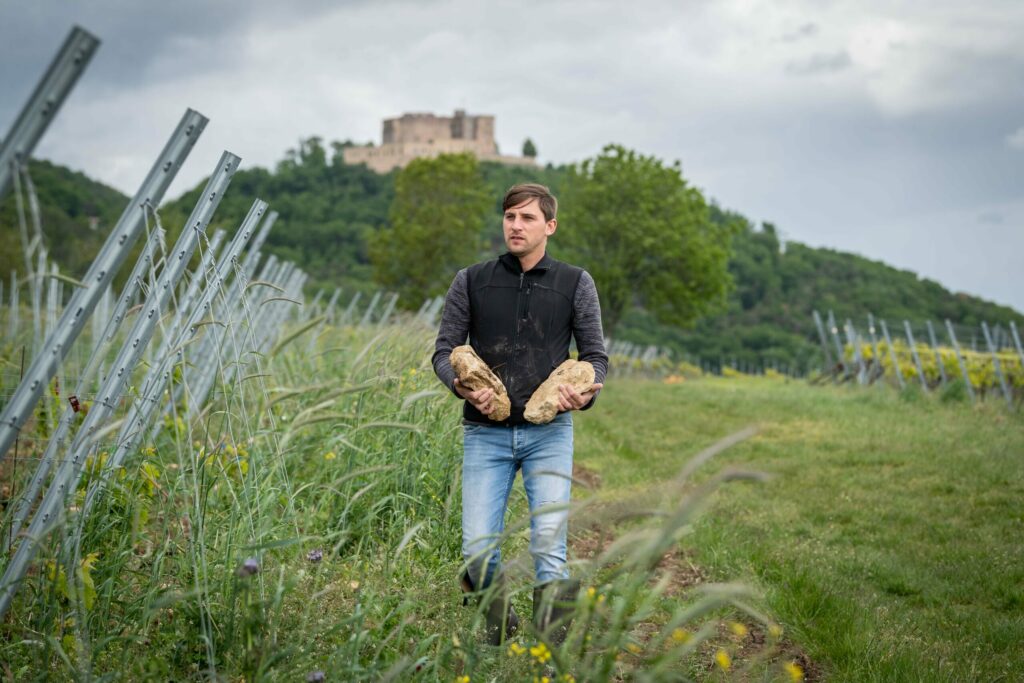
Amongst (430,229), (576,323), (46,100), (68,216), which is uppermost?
(430,229)

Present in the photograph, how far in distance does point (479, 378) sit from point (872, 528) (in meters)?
4.47

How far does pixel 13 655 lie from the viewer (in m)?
2.90

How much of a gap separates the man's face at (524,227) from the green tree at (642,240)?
101ft

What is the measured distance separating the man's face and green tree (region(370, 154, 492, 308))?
3184 cm

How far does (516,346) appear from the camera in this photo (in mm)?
3504

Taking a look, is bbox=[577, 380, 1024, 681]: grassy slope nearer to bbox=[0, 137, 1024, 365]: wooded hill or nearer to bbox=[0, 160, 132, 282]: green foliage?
bbox=[0, 160, 132, 282]: green foliage

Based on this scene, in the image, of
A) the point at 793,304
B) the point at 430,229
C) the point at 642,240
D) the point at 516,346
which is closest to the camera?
the point at 516,346

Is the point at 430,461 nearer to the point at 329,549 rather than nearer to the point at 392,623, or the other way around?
the point at 329,549

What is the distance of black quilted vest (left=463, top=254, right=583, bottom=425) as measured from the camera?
346cm

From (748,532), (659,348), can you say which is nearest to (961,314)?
(659,348)

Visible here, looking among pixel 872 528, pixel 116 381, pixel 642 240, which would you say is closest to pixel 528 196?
pixel 116 381

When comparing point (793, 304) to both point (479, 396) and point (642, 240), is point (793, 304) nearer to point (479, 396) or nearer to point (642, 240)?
point (642, 240)

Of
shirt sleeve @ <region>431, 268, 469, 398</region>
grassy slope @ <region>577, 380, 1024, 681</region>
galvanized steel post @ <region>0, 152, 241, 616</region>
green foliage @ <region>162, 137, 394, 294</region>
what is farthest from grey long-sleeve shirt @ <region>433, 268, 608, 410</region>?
green foliage @ <region>162, 137, 394, 294</region>

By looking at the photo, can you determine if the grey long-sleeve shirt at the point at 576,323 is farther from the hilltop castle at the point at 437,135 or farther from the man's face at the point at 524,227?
the hilltop castle at the point at 437,135
